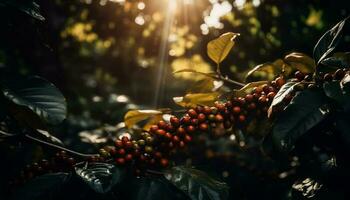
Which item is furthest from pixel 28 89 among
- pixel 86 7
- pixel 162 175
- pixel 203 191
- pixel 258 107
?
pixel 86 7

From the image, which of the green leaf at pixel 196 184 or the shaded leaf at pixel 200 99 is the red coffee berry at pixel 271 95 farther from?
the green leaf at pixel 196 184

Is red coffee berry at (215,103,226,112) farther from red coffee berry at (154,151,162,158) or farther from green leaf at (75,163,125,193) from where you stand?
green leaf at (75,163,125,193)

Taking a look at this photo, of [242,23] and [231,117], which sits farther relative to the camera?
[242,23]

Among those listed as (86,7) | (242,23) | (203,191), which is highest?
(86,7)

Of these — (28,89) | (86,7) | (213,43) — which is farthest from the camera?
(86,7)

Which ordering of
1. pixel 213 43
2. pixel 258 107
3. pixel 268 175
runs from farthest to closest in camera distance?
pixel 268 175 < pixel 213 43 < pixel 258 107

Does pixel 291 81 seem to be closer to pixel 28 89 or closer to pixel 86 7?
pixel 28 89

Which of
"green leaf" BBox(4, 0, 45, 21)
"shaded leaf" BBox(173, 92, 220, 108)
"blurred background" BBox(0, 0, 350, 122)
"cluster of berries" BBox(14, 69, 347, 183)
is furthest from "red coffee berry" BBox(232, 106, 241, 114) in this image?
"blurred background" BBox(0, 0, 350, 122)
